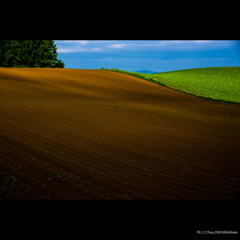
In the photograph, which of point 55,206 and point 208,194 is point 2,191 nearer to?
point 55,206

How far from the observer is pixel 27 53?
43.8 m

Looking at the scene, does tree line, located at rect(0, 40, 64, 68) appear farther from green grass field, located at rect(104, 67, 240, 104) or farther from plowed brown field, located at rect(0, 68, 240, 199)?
plowed brown field, located at rect(0, 68, 240, 199)

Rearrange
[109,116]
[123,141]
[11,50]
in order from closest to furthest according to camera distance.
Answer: [123,141] < [109,116] < [11,50]

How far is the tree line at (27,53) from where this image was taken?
4144cm

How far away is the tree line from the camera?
41.4 meters

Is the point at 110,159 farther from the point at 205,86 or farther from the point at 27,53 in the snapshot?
the point at 27,53

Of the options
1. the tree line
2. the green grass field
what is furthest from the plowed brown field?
the tree line

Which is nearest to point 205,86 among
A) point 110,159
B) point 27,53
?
point 110,159

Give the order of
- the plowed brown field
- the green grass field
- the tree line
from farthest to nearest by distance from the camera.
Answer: the tree line → the green grass field → the plowed brown field
